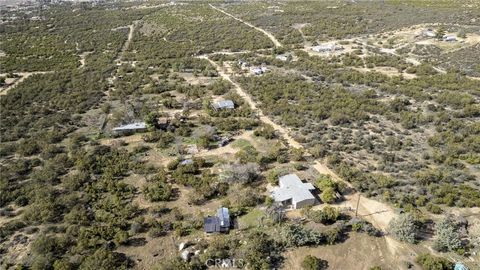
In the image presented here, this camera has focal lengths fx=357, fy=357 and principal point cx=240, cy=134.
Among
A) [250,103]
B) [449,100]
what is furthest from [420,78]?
[250,103]

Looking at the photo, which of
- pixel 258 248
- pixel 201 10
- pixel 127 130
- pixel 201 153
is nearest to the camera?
pixel 258 248

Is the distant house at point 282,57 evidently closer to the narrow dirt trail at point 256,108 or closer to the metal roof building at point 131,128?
the narrow dirt trail at point 256,108

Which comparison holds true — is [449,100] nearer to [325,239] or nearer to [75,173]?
[325,239]

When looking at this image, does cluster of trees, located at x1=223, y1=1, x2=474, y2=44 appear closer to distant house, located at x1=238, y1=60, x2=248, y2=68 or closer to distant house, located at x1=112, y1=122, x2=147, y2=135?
distant house, located at x1=238, y1=60, x2=248, y2=68

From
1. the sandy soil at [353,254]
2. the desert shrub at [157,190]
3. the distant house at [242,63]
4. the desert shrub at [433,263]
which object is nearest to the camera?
the desert shrub at [433,263]

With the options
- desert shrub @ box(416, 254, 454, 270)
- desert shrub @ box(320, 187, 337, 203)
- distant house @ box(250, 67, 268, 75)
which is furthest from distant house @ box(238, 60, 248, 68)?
desert shrub @ box(416, 254, 454, 270)

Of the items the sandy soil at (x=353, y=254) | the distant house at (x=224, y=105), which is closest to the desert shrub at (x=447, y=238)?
the sandy soil at (x=353, y=254)
